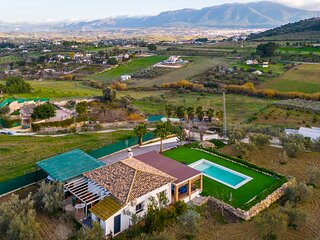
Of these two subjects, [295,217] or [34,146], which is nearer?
[295,217]

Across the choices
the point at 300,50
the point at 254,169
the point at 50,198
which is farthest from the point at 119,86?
the point at 300,50

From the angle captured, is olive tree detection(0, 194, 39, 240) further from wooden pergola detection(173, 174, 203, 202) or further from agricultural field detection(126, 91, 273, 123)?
agricultural field detection(126, 91, 273, 123)

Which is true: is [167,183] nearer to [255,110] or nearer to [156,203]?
[156,203]

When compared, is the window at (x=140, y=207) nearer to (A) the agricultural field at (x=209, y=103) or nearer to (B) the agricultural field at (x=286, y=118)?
(B) the agricultural field at (x=286, y=118)

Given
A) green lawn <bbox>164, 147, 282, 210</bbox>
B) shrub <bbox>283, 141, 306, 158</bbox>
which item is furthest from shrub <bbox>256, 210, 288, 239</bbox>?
shrub <bbox>283, 141, 306, 158</bbox>

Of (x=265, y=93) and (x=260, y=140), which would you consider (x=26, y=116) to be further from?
(x=265, y=93)

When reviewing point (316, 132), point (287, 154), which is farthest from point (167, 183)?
point (316, 132)
